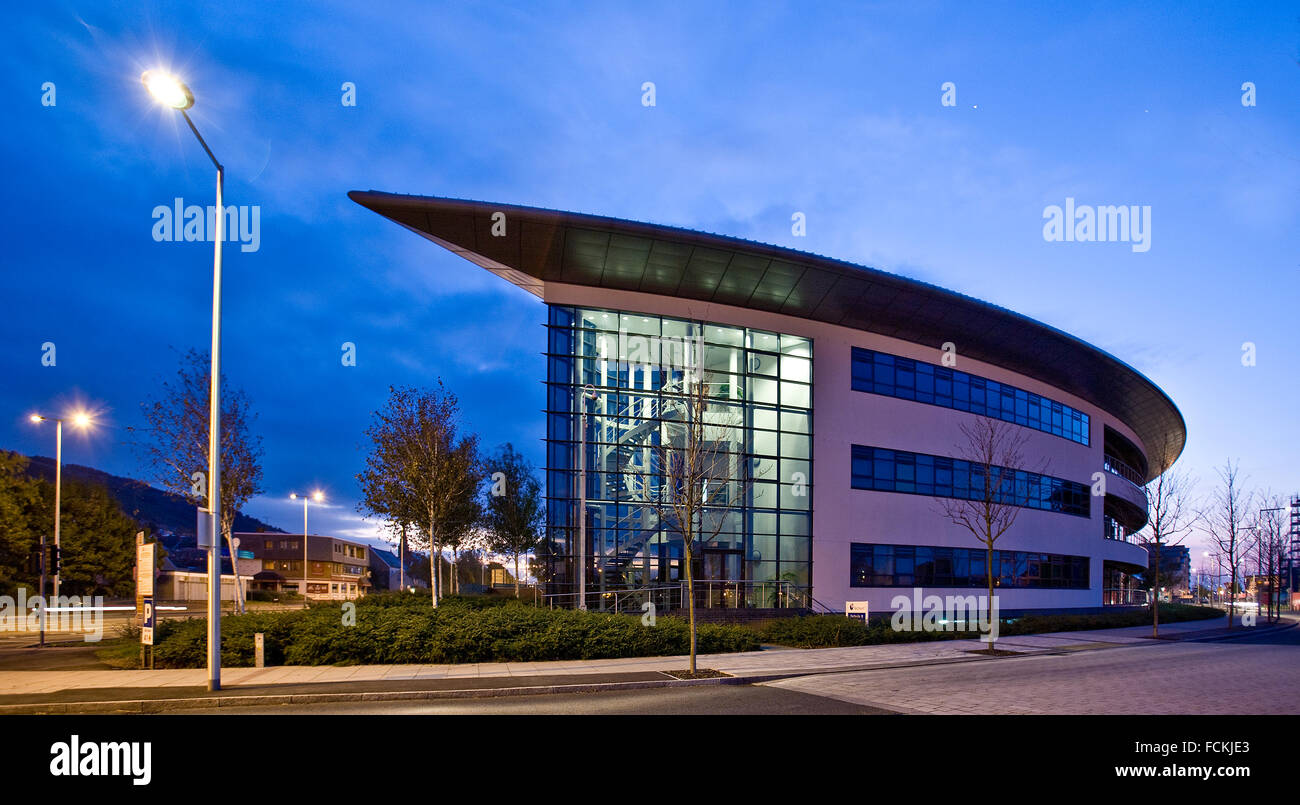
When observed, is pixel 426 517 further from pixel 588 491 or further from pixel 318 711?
pixel 318 711

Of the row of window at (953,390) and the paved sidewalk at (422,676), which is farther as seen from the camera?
the row of window at (953,390)

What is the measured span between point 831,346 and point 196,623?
26.0 meters

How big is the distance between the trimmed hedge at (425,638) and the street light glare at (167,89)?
10.9 meters

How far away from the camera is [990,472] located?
115 ft

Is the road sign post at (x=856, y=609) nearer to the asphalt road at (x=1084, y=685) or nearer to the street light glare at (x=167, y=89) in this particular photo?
the asphalt road at (x=1084, y=685)

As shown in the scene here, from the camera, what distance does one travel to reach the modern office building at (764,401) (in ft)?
95.5

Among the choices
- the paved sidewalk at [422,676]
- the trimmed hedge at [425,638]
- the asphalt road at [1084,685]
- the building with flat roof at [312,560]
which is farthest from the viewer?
the building with flat roof at [312,560]

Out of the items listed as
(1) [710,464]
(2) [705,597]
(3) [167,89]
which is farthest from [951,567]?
(3) [167,89]

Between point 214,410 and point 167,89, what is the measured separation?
17.9ft

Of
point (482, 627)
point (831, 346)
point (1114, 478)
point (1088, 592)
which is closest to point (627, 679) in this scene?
point (482, 627)

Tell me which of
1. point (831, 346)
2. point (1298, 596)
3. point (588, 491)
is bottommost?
point (1298, 596)

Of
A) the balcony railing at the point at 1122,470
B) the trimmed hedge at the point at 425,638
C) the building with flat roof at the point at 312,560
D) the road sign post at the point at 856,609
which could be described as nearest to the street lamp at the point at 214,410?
the trimmed hedge at the point at 425,638
